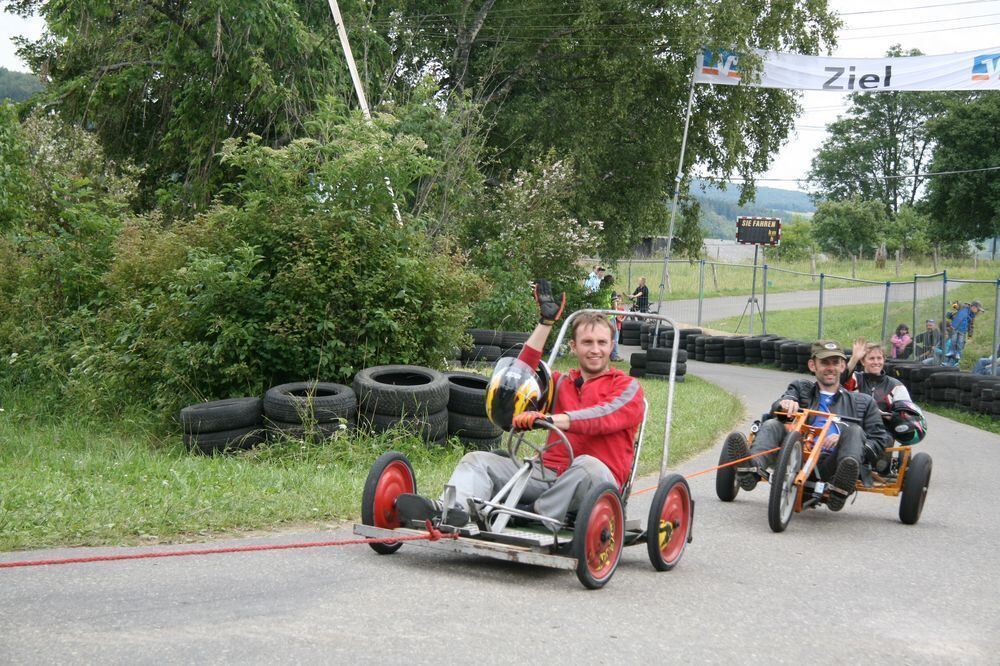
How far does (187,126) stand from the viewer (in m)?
20.6

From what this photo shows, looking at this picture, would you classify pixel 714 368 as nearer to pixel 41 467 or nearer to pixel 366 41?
pixel 366 41

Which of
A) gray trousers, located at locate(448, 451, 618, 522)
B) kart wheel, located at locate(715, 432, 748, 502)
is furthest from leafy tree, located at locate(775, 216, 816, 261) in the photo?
→ gray trousers, located at locate(448, 451, 618, 522)

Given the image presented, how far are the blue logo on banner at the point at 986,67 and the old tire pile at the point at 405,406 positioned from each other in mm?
17338

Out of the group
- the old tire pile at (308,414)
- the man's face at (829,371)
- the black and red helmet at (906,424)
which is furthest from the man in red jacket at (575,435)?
the black and red helmet at (906,424)

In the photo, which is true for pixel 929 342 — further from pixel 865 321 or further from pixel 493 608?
pixel 493 608

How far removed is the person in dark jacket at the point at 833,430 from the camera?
8.45 meters

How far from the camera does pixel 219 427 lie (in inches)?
372

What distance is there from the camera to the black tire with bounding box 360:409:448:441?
31.5 ft

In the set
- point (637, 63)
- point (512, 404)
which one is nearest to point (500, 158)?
point (637, 63)

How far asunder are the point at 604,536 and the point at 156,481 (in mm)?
3667

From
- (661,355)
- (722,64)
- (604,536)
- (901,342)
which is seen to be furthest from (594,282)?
(604,536)

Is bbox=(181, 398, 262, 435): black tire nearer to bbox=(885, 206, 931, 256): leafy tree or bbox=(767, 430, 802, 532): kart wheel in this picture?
bbox=(767, 430, 802, 532): kart wheel

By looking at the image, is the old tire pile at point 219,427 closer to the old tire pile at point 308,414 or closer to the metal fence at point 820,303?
the old tire pile at point 308,414

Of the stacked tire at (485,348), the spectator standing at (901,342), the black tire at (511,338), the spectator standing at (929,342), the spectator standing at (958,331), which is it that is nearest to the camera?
the stacked tire at (485,348)
